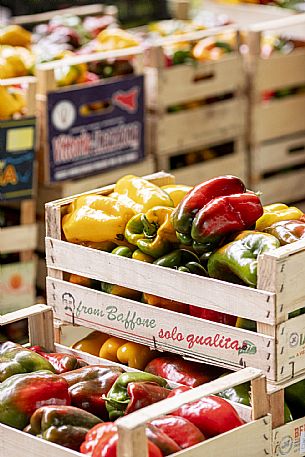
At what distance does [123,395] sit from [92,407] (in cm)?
7

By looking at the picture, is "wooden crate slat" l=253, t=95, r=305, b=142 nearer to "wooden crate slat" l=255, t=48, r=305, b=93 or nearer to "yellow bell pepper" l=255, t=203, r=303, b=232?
"wooden crate slat" l=255, t=48, r=305, b=93

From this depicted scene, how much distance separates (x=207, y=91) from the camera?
4.32 m

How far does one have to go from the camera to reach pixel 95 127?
12.9 ft

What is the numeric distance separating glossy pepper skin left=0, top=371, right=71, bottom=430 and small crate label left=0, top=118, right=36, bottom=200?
1929 millimetres

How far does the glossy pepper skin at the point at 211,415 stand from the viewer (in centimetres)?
173

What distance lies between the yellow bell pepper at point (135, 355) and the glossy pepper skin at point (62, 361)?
10 cm

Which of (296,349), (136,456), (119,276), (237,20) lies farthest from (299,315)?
(237,20)

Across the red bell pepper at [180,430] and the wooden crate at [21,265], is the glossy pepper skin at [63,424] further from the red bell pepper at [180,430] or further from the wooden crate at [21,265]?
the wooden crate at [21,265]

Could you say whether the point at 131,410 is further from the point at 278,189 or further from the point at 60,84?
the point at 278,189

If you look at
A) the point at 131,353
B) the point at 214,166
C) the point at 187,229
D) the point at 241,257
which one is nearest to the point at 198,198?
the point at 187,229

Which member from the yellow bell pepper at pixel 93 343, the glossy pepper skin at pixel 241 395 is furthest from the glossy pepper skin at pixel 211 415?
the yellow bell pepper at pixel 93 343

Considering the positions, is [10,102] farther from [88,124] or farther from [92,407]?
[92,407]

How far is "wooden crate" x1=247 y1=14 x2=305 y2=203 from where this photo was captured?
445 centimetres

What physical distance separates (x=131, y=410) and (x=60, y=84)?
2341mm
